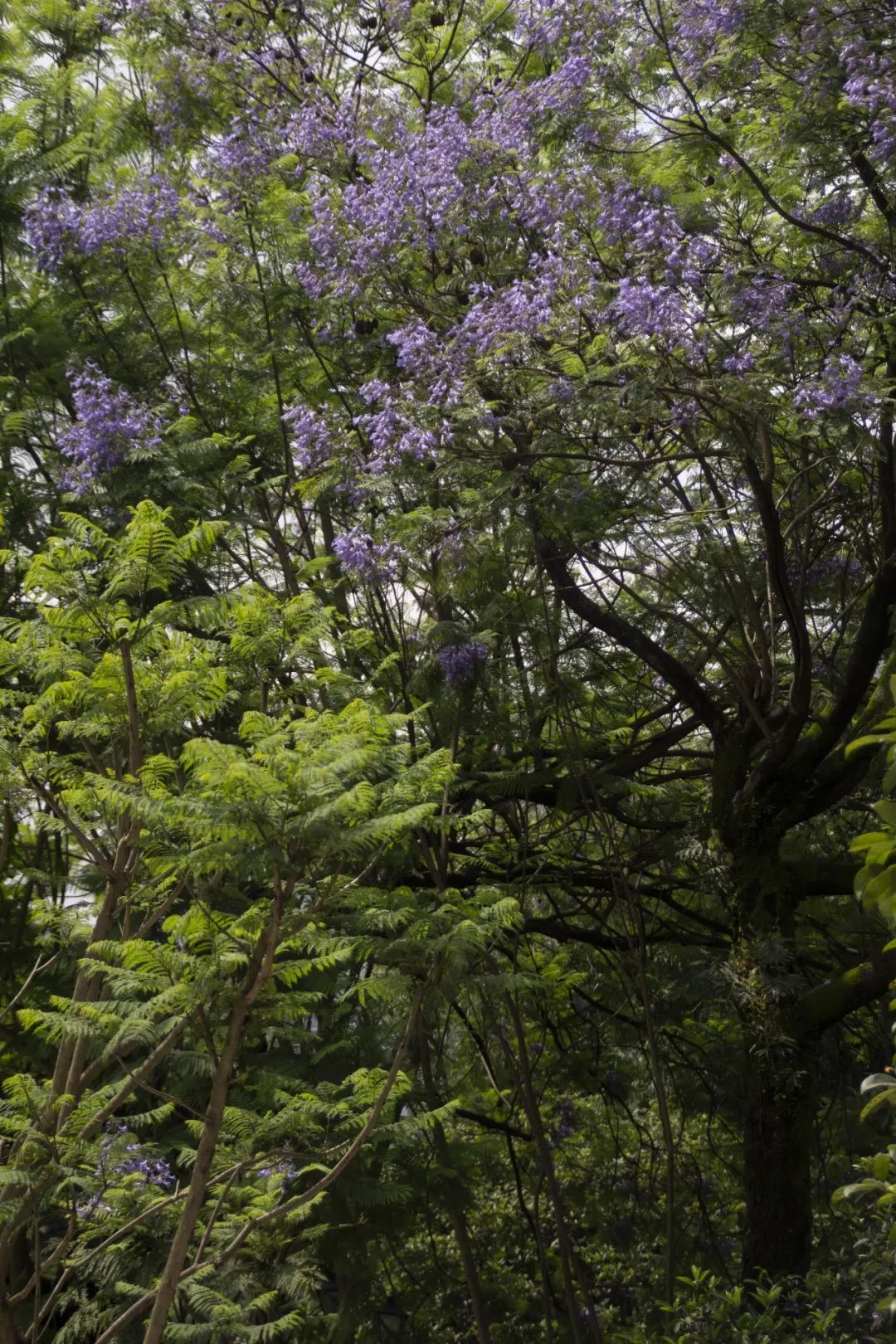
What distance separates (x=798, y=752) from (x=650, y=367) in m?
2.05

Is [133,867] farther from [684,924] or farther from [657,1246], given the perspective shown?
[657,1246]

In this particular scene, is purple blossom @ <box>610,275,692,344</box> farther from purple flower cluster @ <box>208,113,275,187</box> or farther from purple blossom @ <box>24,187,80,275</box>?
purple blossom @ <box>24,187,80,275</box>

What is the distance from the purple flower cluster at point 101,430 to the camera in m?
5.66

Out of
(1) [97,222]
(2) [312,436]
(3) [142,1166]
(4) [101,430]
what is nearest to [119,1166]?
(3) [142,1166]

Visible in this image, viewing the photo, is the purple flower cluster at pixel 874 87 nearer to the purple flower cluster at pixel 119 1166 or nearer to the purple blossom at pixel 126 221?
the purple blossom at pixel 126 221

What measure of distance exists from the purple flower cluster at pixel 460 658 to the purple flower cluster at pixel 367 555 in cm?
39

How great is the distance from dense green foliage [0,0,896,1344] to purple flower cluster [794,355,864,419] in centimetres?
1

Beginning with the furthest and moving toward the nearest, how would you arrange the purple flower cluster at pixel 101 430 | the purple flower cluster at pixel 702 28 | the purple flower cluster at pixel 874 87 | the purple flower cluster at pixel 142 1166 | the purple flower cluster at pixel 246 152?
the purple flower cluster at pixel 246 152, the purple flower cluster at pixel 101 430, the purple flower cluster at pixel 702 28, the purple flower cluster at pixel 874 87, the purple flower cluster at pixel 142 1166

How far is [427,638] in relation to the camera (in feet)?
17.8

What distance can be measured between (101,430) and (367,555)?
1267 mm

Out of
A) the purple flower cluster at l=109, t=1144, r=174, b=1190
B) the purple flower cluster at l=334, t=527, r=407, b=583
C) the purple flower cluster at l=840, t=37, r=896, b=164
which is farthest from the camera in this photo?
the purple flower cluster at l=334, t=527, r=407, b=583

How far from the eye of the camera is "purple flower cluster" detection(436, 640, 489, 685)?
17.7 feet

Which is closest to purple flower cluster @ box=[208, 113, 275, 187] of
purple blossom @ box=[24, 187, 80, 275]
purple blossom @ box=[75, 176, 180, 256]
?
purple blossom @ box=[75, 176, 180, 256]

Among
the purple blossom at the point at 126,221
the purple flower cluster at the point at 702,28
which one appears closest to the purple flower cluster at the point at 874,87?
the purple flower cluster at the point at 702,28
